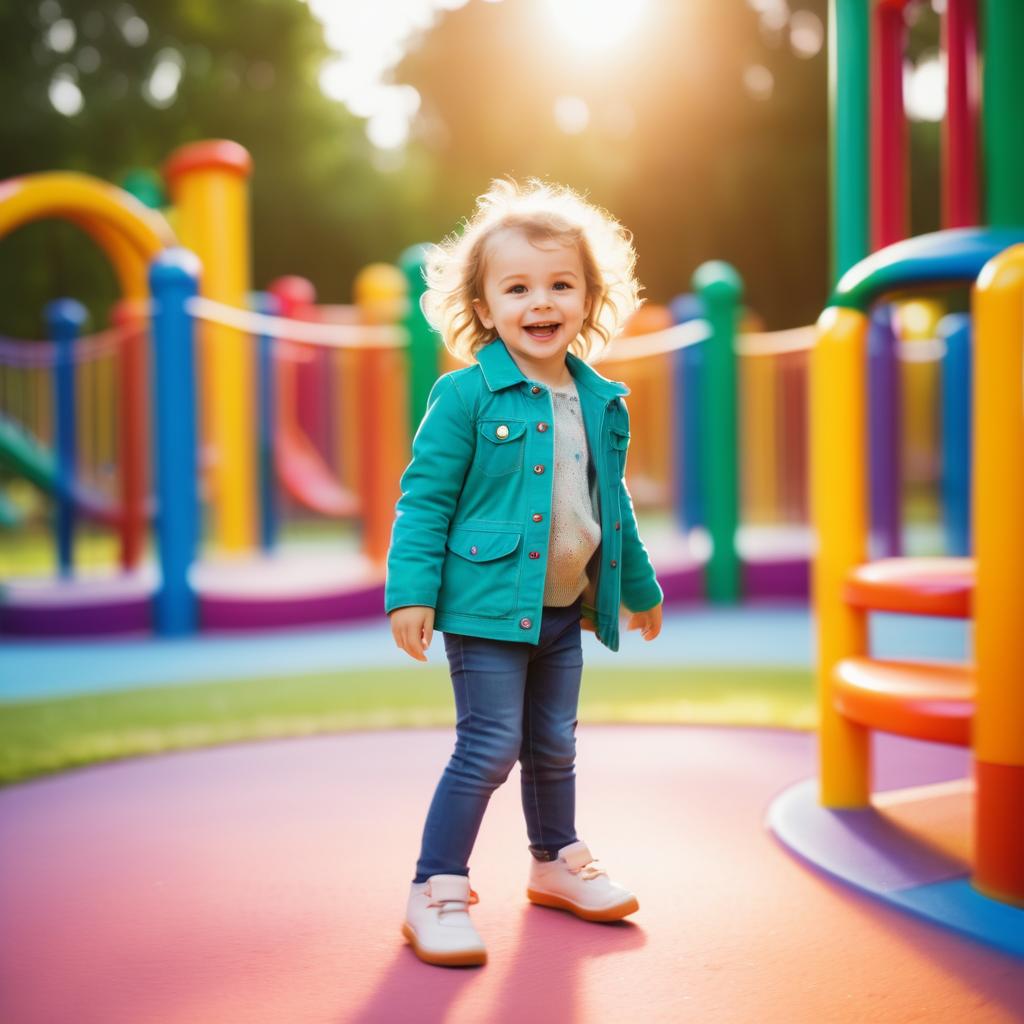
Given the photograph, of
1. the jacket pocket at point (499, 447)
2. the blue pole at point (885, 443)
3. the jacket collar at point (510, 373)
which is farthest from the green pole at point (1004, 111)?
the blue pole at point (885, 443)

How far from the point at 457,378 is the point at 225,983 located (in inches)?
44.9

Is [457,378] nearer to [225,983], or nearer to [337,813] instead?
[225,983]

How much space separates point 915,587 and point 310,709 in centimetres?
267

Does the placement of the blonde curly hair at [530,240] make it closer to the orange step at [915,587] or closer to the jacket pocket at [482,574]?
the jacket pocket at [482,574]

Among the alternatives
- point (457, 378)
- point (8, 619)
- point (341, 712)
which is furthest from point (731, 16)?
point (457, 378)

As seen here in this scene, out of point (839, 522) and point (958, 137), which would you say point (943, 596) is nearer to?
point (839, 522)

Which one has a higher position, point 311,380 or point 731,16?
point 731,16

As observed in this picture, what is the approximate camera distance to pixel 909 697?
2.75 m

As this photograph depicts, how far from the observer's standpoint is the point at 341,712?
15.8 feet

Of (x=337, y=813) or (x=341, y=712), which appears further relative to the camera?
(x=341, y=712)

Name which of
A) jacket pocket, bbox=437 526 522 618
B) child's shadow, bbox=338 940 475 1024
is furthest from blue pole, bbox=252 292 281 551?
child's shadow, bbox=338 940 475 1024

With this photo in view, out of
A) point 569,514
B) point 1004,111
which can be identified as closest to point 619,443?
point 569,514

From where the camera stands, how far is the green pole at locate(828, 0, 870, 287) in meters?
3.61

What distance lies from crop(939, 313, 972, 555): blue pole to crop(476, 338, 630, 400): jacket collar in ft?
25.2
